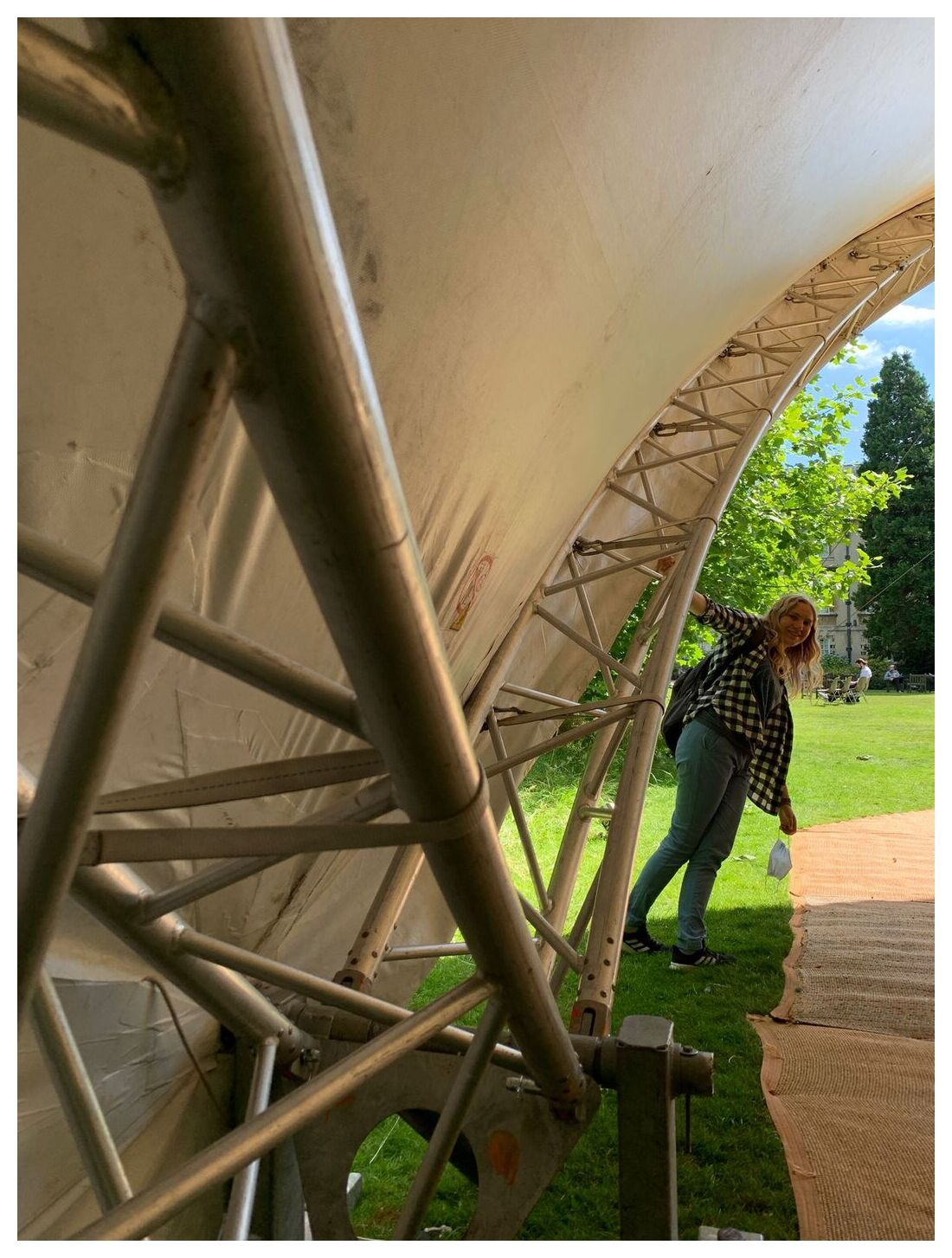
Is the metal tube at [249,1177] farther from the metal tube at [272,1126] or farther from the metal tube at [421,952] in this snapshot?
the metal tube at [421,952]

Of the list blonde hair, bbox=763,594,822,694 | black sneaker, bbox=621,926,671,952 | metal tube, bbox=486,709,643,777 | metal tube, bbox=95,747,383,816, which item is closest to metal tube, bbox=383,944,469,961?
metal tube, bbox=486,709,643,777

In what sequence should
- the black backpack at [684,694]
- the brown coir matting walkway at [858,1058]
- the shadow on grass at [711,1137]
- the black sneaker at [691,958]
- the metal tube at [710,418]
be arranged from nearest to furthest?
1. the brown coir matting walkway at [858,1058]
2. the shadow on grass at [711,1137]
3. the metal tube at [710,418]
4. the black backpack at [684,694]
5. the black sneaker at [691,958]

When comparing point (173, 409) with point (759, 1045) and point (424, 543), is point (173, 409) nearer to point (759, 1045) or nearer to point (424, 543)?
point (424, 543)

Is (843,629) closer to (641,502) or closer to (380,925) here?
(641,502)

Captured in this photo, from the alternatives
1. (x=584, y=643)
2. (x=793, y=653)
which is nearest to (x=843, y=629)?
(x=793, y=653)

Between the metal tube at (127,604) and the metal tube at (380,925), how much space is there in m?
1.60

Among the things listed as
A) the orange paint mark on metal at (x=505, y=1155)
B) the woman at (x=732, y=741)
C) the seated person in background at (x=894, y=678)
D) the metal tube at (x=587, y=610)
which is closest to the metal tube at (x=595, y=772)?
the metal tube at (x=587, y=610)

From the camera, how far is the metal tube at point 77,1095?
159 centimetres

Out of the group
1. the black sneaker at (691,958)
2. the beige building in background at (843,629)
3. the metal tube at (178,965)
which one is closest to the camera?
the metal tube at (178,965)

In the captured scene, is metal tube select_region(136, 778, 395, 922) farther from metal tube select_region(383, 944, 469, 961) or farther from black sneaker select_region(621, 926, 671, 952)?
black sneaker select_region(621, 926, 671, 952)

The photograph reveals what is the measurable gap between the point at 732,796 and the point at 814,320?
108 inches

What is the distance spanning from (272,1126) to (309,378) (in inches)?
43.4
